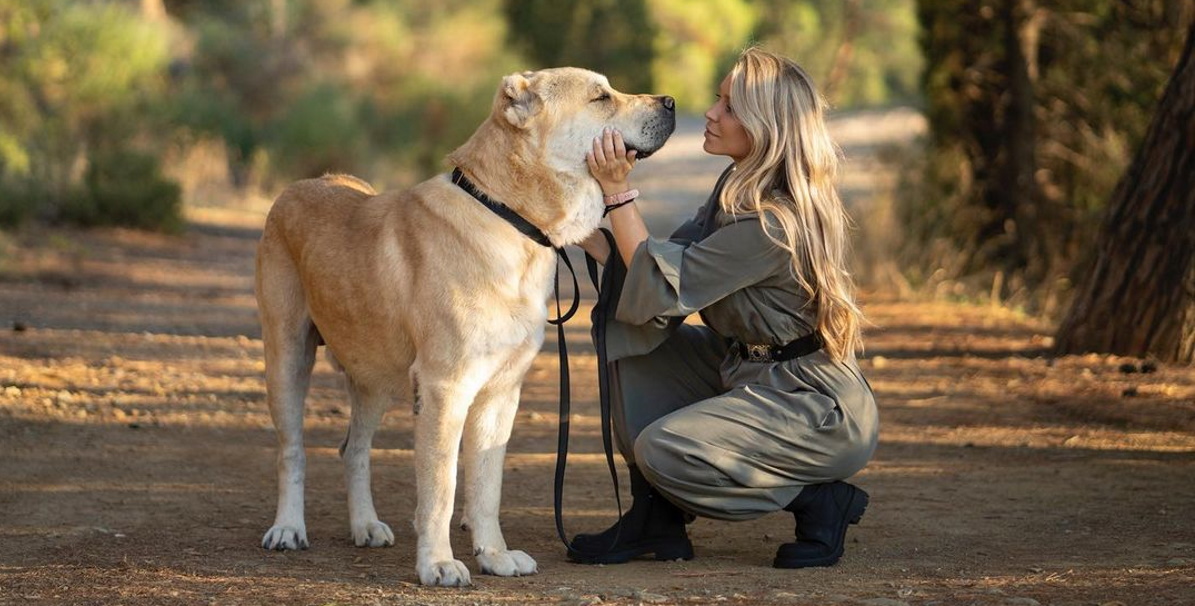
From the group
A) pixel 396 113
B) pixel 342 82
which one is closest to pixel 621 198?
pixel 396 113

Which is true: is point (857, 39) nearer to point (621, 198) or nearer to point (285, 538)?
point (621, 198)

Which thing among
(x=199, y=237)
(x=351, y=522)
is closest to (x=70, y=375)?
(x=351, y=522)

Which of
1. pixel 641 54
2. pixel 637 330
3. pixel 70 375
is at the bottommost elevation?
pixel 70 375

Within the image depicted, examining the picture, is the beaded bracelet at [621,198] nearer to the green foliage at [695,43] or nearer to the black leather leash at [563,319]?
the black leather leash at [563,319]

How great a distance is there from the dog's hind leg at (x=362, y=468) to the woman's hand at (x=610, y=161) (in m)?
1.19

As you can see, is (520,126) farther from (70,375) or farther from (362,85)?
(362,85)

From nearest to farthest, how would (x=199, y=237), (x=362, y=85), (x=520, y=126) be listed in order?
(x=520, y=126) < (x=199, y=237) < (x=362, y=85)

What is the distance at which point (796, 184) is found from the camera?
486 cm

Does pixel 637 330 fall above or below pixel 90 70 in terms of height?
below

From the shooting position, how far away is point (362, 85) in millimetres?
26062

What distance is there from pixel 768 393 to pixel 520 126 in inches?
48.3

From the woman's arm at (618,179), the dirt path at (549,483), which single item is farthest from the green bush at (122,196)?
the woman's arm at (618,179)

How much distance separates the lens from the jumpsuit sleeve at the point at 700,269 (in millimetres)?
4762

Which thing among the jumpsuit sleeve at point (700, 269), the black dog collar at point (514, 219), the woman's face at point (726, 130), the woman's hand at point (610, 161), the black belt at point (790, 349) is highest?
the woman's face at point (726, 130)
